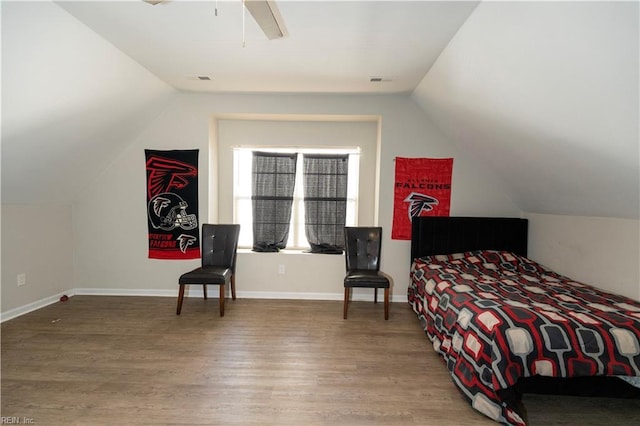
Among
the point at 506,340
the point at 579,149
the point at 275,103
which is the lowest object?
the point at 506,340

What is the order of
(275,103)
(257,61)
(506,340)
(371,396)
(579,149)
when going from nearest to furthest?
(506,340)
(371,396)
(579,149)
(257,61)
(275,103)

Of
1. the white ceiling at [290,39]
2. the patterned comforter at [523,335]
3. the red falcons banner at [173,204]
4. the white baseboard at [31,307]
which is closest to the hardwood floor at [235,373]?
the white baseboard at [31,307]

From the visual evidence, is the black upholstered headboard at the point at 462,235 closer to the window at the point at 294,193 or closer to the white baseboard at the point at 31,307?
the window at the point at 294,193

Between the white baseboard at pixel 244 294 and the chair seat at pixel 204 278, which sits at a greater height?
the chair seat at pixel 204 278

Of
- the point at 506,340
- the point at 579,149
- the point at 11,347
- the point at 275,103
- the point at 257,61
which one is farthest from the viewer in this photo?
the point at 275,103

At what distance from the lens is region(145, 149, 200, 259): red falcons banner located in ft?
11.9

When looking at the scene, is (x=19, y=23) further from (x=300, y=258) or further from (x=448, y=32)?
(x=300, y=258)

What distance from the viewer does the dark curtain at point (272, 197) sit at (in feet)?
12.8

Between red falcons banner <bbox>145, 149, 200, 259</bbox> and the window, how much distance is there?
0.54 m

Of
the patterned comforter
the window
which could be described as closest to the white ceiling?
the window

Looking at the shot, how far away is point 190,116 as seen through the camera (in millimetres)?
3623

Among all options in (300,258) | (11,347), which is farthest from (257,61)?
(11,347)

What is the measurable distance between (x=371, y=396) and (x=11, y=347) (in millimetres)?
2912

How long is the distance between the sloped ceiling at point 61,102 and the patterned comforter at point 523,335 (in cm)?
337
